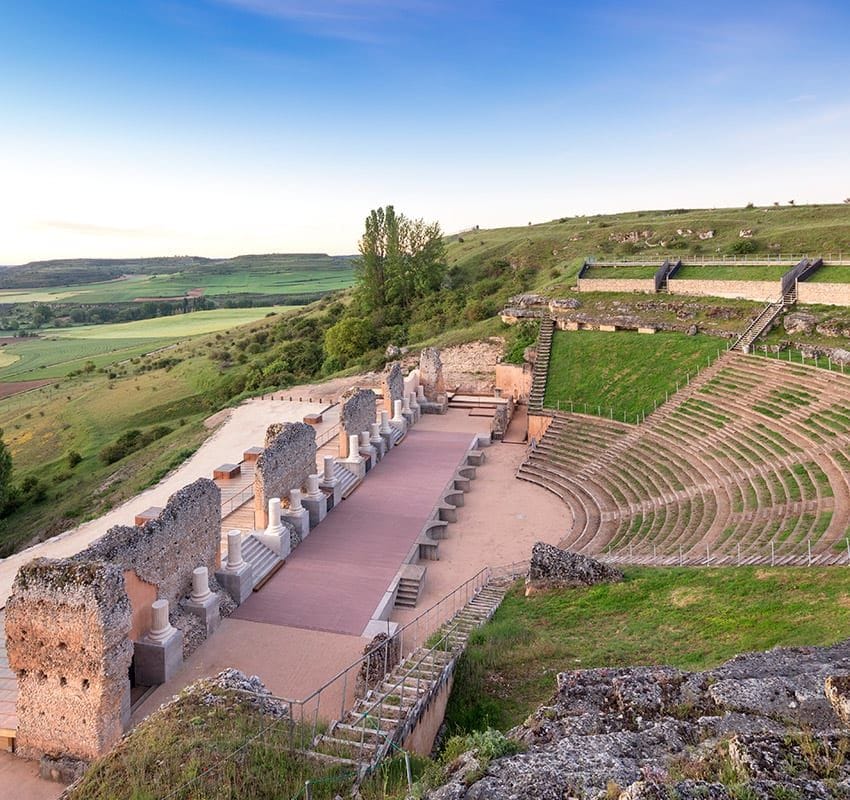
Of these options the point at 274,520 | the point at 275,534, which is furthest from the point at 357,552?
the point at 274,520

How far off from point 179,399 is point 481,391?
1191 inches

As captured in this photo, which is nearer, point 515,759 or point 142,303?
point 515,759

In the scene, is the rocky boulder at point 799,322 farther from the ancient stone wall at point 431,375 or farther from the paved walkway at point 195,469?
the paved walkway at point 195,469

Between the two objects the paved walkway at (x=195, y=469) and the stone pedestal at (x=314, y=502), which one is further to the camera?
the stone pedestal at (x=314, y=502)

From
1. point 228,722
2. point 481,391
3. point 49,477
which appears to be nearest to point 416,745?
point 228,722

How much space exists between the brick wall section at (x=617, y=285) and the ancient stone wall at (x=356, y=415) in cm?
2159

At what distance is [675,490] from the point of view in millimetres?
22578

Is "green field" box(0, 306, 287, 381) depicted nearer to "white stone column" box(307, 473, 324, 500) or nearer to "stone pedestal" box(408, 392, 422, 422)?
"stone pedestal" box(408, 392, 422, 422)

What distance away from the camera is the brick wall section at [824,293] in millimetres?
33219

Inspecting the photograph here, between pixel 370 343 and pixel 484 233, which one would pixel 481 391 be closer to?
pixel 370 343

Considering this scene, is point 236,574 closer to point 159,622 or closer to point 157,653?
point 159,622

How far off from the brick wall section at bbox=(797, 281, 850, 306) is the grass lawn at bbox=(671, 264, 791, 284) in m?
2.59

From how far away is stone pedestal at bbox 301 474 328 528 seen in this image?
910 inches

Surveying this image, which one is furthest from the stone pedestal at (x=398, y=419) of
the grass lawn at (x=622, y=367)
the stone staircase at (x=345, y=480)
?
the grass lawn at (x=622, y=367)
